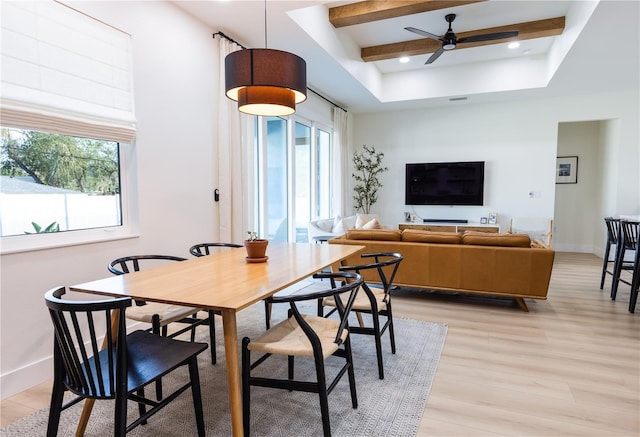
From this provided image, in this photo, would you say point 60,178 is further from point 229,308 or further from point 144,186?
point 229,308

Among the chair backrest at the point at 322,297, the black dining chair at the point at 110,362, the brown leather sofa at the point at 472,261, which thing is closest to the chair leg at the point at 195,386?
the black dining chair at the point at 110,362

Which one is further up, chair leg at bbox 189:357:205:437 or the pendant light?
the pendant light

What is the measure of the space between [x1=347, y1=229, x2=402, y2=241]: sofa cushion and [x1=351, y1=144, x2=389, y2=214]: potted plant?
A: 354 cm

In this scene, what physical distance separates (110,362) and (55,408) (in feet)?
1.24

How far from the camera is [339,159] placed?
6828 millimetres

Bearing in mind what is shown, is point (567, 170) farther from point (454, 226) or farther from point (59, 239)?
point (59, 239)

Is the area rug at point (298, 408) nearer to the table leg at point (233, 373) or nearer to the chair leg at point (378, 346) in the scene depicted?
the chair leg at point (378, 346)

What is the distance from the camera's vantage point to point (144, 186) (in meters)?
2.98

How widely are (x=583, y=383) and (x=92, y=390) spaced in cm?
271

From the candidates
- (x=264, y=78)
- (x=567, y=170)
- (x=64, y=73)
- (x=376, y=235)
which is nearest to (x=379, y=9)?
(x=376, y=235)

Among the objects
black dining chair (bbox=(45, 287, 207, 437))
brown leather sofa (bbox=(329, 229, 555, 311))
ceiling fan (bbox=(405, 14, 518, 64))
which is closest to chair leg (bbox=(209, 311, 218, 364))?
black dining chair (bbox=(45, 287, 207, 437))

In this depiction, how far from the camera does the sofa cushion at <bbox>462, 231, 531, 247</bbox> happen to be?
356cm

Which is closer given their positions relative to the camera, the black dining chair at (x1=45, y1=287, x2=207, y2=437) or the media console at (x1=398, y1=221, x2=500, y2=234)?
the black dining chair at (x1=45, y1=287, x2=207, y2=437)

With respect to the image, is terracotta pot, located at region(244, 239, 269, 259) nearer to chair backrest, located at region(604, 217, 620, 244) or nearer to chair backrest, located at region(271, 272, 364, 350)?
chair backrest, located at region(271, 272, 364, 350)
